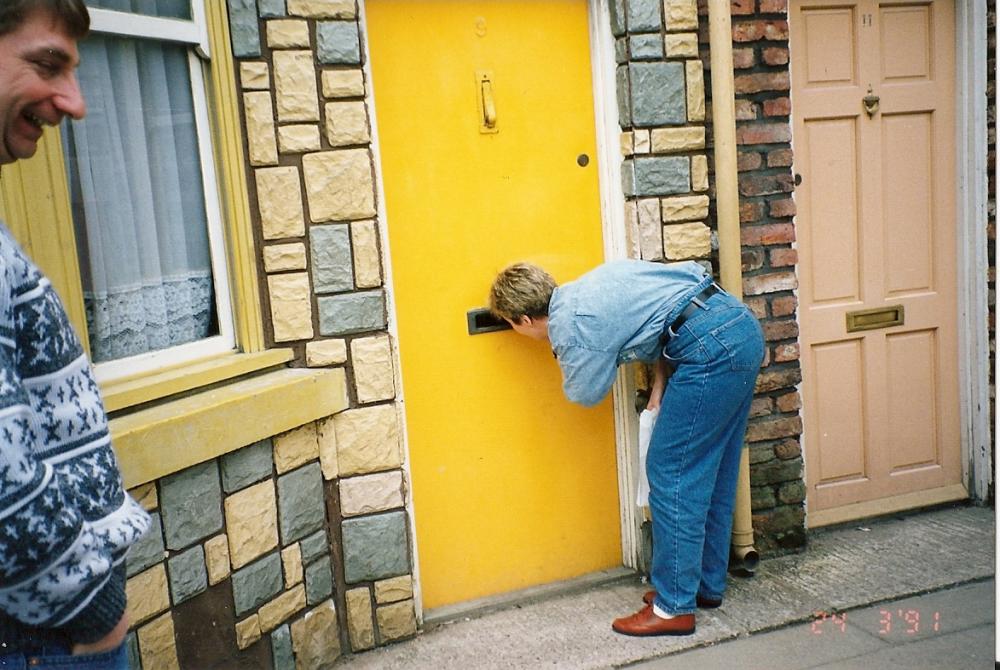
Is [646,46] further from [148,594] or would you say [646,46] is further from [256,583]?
[148,594]

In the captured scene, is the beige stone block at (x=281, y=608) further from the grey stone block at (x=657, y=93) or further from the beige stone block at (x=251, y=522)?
→ the grey stone block at (x=657, y=93)

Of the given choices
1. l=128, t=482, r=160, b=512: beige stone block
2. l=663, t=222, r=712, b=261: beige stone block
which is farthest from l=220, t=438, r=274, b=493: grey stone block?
l=663, t=222, r=712, b=261: beige stone block

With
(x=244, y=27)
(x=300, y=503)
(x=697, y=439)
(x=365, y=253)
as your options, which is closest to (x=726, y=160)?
(x=697, y=439)

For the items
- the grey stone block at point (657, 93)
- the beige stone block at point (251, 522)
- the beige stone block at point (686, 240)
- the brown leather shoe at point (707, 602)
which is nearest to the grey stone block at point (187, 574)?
the beige stone block at point (251, 522)

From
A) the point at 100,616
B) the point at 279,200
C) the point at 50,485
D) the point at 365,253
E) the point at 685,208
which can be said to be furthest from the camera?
the point at 685,208

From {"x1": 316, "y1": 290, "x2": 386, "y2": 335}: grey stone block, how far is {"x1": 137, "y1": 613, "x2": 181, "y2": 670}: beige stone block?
1107mm

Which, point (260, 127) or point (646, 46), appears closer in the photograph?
point (260, 127)

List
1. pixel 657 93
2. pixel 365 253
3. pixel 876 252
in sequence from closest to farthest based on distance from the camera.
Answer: pixel 365 253 < pixel 657 93 < pixel 876 252

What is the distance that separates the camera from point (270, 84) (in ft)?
10.2

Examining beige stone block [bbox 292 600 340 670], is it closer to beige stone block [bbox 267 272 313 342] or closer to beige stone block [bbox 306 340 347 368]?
beige stone block [bbox 306 340 347 368]

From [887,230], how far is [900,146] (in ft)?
1.31

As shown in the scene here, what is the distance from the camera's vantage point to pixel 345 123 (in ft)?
10.5

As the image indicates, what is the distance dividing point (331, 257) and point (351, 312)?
0.70ft

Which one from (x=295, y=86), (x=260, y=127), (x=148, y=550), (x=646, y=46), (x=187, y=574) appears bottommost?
(x=187, y=574)
